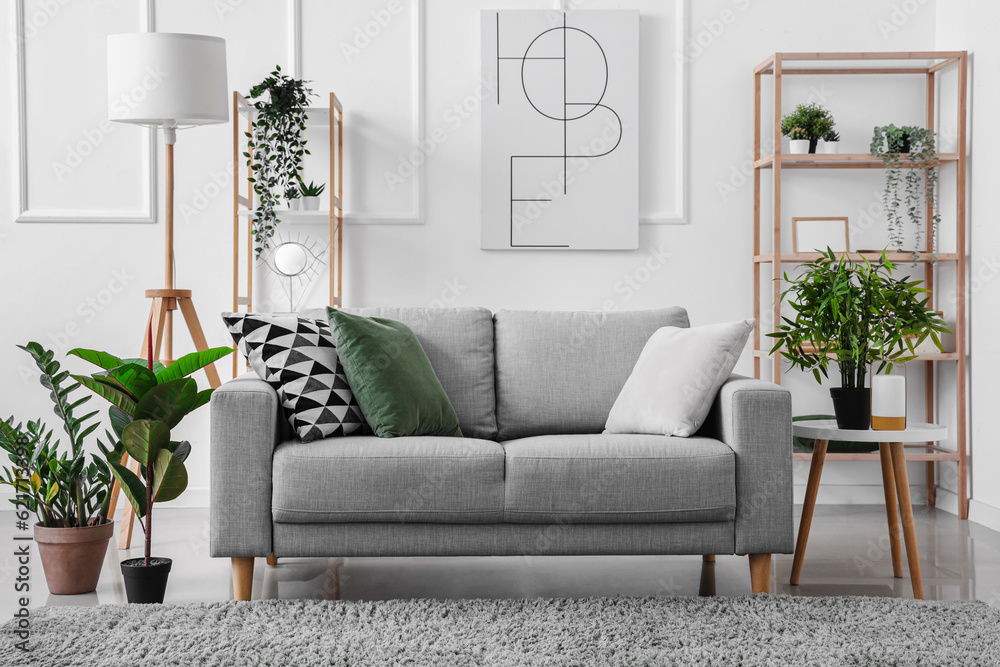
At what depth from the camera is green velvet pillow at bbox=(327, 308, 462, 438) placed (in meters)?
2.50

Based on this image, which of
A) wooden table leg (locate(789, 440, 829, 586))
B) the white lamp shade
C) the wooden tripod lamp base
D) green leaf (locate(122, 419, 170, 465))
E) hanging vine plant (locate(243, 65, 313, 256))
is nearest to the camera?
green leaf (locate(122, 419, 170, 465))

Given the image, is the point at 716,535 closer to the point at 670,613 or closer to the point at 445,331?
the point at 670,613

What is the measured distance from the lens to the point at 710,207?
3830 mm

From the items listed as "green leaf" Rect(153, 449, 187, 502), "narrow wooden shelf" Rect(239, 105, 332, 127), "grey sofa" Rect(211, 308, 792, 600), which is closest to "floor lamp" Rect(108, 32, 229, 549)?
"narrow wooden shelf" Rect(239, 105, 332, 127)

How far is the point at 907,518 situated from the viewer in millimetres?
2525

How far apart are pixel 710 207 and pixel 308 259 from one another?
1763 millimetres

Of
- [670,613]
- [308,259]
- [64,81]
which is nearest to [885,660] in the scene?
[670,613]

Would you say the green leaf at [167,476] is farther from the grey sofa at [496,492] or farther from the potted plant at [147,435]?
the grey sofa at [496,492]

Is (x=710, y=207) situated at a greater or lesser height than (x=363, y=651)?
greater

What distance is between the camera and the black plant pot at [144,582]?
7.59 ft

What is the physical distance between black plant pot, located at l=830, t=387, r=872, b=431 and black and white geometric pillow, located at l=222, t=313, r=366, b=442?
138 centimetres

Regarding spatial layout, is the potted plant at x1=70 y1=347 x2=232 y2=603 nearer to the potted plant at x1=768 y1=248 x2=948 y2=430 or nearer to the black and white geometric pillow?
the black and white geometric pillow

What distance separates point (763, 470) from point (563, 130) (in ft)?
6.38

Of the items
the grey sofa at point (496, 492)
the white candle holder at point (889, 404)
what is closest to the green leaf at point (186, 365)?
the grey sofa at point (496, 492)
